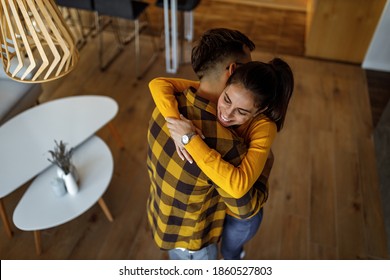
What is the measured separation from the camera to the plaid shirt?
1.06 metres

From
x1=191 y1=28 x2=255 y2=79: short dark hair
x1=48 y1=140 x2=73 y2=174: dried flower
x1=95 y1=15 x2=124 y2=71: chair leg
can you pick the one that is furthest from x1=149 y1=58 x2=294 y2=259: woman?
x1=95 y1=15 x2=124 y2=71: chair leg

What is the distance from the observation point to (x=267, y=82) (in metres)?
0.99

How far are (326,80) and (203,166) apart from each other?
255 cm

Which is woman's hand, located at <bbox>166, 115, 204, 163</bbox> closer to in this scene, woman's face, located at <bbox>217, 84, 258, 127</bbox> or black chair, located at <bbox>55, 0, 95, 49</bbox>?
woman's face, located at <bbox>217, 84, 258, 127</bbox>

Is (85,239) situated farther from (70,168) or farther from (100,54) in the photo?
(100,54)

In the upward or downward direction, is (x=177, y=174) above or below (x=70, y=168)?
above

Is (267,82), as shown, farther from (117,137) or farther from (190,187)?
(117,137)

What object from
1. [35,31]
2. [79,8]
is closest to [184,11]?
[79,8]

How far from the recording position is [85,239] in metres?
2.07

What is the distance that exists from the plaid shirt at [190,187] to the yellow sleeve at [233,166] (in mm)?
29

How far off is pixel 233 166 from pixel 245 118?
0.14 m

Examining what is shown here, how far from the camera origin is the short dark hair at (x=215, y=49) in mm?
1101

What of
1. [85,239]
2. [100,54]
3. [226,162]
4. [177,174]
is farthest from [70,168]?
[100,54]
